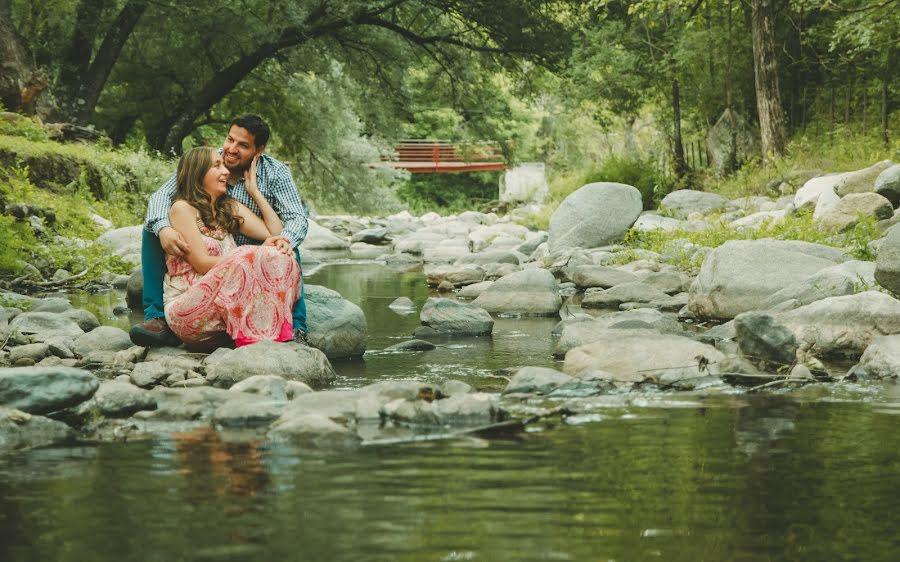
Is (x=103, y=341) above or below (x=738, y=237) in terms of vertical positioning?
below

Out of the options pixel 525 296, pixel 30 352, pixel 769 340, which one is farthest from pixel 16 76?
pixel 769 340

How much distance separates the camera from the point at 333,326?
6.29 metres

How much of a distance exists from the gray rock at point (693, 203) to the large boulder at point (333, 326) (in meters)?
9.58

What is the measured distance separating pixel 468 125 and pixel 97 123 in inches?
298

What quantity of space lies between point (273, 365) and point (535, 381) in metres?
1.27

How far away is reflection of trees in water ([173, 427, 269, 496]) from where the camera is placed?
3121 mm

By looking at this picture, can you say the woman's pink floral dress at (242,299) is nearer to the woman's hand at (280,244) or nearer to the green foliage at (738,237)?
the woman's hand at (280,244)

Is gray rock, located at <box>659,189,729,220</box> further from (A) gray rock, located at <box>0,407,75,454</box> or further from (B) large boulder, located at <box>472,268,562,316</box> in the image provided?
(A) gray rock, located at <box>0,407,75,454</box>

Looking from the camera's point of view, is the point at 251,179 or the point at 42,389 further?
the point at 251,179

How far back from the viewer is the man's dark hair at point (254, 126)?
5812 millimetres

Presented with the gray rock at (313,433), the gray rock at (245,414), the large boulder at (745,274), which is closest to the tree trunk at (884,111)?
the large boulder at (745,274)

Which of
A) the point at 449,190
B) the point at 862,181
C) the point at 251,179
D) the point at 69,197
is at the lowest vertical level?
the point at 251,179

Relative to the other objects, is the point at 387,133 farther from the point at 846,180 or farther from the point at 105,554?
the point at 105,554

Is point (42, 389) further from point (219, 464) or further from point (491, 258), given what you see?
point (491, 258)
